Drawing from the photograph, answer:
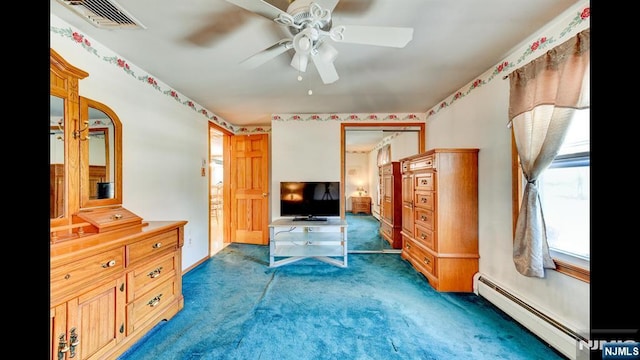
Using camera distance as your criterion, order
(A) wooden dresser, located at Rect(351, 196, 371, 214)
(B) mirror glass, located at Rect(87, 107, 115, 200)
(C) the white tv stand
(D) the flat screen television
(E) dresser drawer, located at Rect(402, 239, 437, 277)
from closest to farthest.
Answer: (B) mirror glass, located at Rect(87, 107, 115, 200) < (E) dresser drawer, located at Rect(402, 239, 437, 277) < (C) the white tv stand < (D) the flat screen television < (A) wooden dresser, located at Rect(351, 196, 371, 214)

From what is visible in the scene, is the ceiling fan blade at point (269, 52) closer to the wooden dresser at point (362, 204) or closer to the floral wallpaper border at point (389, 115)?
the floral wallpaper border at point (389, 115)

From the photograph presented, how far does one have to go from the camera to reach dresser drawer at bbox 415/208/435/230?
255 centimetres

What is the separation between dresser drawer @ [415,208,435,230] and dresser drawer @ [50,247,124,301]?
2.66 m

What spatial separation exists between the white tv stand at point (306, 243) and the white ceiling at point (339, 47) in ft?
5.38

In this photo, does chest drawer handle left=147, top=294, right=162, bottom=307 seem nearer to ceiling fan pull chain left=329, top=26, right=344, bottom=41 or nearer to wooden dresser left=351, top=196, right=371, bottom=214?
ceiling fan pull chain left=329, top=26, right=344, bottom=41

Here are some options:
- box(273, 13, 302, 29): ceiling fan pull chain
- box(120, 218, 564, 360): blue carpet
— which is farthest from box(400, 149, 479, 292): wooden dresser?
box(273, 13, 302, 29): ceiling fan pull chain

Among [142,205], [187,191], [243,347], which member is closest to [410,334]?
[243,347]

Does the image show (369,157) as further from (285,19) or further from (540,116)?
(285,19)

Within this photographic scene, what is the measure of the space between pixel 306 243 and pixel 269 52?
8.42 feet

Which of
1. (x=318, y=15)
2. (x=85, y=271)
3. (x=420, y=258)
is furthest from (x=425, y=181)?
(x=85, y=271)

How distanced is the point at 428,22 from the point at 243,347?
2523 millimetres

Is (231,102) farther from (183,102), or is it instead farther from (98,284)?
(98,284)

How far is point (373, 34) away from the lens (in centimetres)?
138

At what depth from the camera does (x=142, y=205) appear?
2236mm
